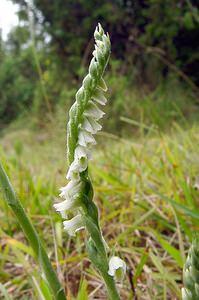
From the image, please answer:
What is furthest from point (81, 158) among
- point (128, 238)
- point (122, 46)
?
point (122, 46)

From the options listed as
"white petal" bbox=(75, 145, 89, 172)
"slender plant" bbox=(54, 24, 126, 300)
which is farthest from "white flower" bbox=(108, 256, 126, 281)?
"white petal" bbox=(75, 145, 89, 172)

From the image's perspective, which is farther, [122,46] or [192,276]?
[122,46]

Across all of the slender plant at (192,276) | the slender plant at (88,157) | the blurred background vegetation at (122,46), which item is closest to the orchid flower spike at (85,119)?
the slender plant at (88,157)

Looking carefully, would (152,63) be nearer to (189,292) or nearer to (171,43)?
(171,43)

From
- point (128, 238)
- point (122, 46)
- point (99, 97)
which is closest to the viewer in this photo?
point (99, 97)

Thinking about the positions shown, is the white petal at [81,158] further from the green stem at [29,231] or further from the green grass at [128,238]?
the green grass at [128,238]

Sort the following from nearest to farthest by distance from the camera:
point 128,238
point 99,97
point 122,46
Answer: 1. point 99,97
2. point 128,238
3. point 122,46

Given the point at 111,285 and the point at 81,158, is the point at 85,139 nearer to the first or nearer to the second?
the point at 81,158
